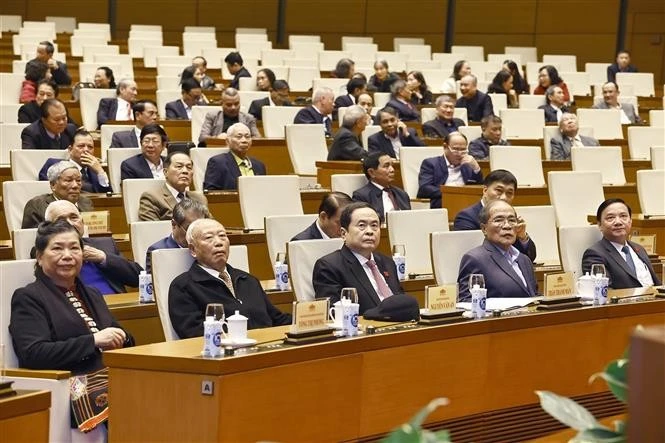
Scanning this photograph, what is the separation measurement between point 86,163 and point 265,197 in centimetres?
101

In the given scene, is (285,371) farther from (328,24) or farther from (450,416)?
(328,24)

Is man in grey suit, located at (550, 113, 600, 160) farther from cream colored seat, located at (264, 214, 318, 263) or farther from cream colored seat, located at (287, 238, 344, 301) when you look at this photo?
cream colored seat, located at (287, 238, 344, 301)

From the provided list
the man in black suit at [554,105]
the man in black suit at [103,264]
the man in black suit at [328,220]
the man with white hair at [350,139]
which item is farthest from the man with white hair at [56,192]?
the man in black suit at [554,105]

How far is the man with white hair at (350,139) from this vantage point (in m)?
8.80

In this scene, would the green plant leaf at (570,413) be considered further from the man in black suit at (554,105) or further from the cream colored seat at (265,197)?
the man in black suit at (554,105)

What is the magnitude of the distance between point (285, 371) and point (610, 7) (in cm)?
1306

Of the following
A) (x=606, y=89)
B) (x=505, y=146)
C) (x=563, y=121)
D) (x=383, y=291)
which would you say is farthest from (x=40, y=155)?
(x=606, y=89)

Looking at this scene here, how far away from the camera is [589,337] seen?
503 centimetres

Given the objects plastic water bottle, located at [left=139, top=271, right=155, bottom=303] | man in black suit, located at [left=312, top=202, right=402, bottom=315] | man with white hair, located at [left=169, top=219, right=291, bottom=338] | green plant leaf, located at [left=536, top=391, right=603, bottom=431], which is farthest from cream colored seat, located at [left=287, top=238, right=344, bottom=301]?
green plant leaf, located at [left=536, top=391, right=603, bottom=431]

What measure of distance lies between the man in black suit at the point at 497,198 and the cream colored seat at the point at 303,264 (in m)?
1.42

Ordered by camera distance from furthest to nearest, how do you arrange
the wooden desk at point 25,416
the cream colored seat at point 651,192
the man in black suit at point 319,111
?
1. the man in black suit at point 319,111
2. the cream colored seat at point 651,192
3. the wooden desk at point 25,416

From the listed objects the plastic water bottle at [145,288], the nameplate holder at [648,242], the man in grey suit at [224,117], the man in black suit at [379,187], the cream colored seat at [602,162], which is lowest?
the plastic water bottle at [145,288]

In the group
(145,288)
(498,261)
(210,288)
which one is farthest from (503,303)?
(145,288)

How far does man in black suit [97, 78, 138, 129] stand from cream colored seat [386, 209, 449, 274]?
12.8 ft
